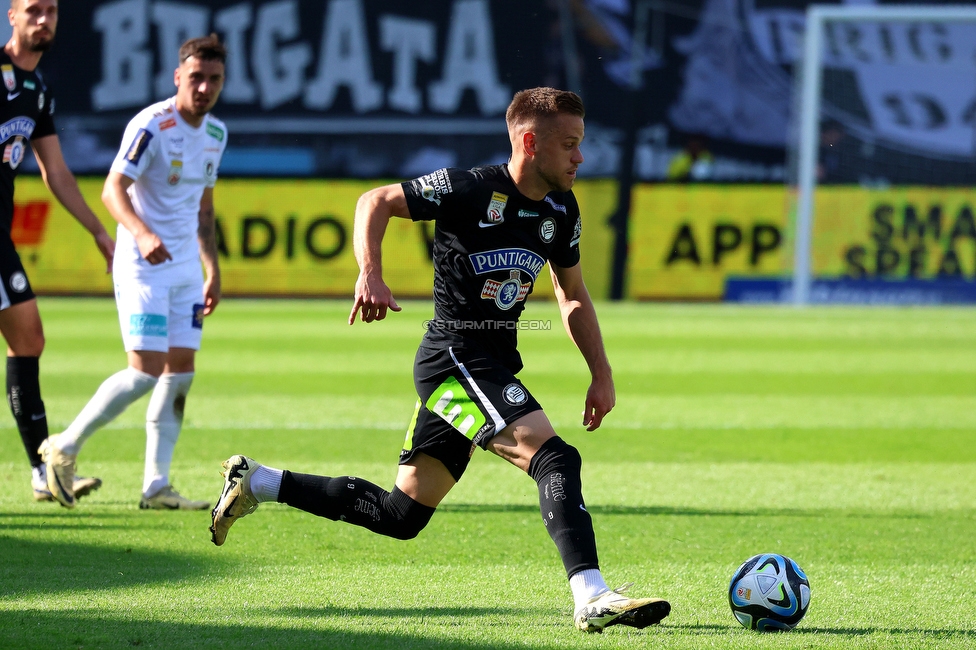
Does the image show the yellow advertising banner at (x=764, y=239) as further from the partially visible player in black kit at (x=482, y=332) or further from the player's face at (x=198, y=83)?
the partially visible player in black kit at (x=482, y=332)

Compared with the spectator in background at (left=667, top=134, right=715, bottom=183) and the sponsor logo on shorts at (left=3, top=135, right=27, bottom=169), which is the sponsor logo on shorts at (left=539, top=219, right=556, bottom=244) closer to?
the sponsor logo on shorts at (left=3, top=135, right=27, bottom=169)

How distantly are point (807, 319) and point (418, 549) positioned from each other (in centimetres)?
1518

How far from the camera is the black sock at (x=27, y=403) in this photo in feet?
19.2

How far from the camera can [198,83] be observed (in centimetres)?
581

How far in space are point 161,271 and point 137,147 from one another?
1.99ft

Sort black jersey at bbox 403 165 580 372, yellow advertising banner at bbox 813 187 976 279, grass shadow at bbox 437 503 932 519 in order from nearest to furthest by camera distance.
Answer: black jersey at bbox 403 165 580 372, grass shadow at bbox 437 503 932 519, yellow advertising banner at bbox 813 187 976 279

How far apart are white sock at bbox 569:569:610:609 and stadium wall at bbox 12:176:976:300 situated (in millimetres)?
19325

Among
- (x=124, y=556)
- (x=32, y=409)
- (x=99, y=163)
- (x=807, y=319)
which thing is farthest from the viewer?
(x=99, y=163)

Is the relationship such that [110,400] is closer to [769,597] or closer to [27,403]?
[27,403]

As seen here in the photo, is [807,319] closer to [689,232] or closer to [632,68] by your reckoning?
[689,232]

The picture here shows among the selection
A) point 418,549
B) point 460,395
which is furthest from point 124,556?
point 460,395

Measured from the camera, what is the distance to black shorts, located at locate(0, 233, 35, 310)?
5.64m

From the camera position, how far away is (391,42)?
1046 inches

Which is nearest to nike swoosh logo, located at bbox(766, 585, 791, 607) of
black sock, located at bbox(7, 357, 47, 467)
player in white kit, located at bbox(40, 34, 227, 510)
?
player in white kit, located at bbox(40, 34, 227, 510)
